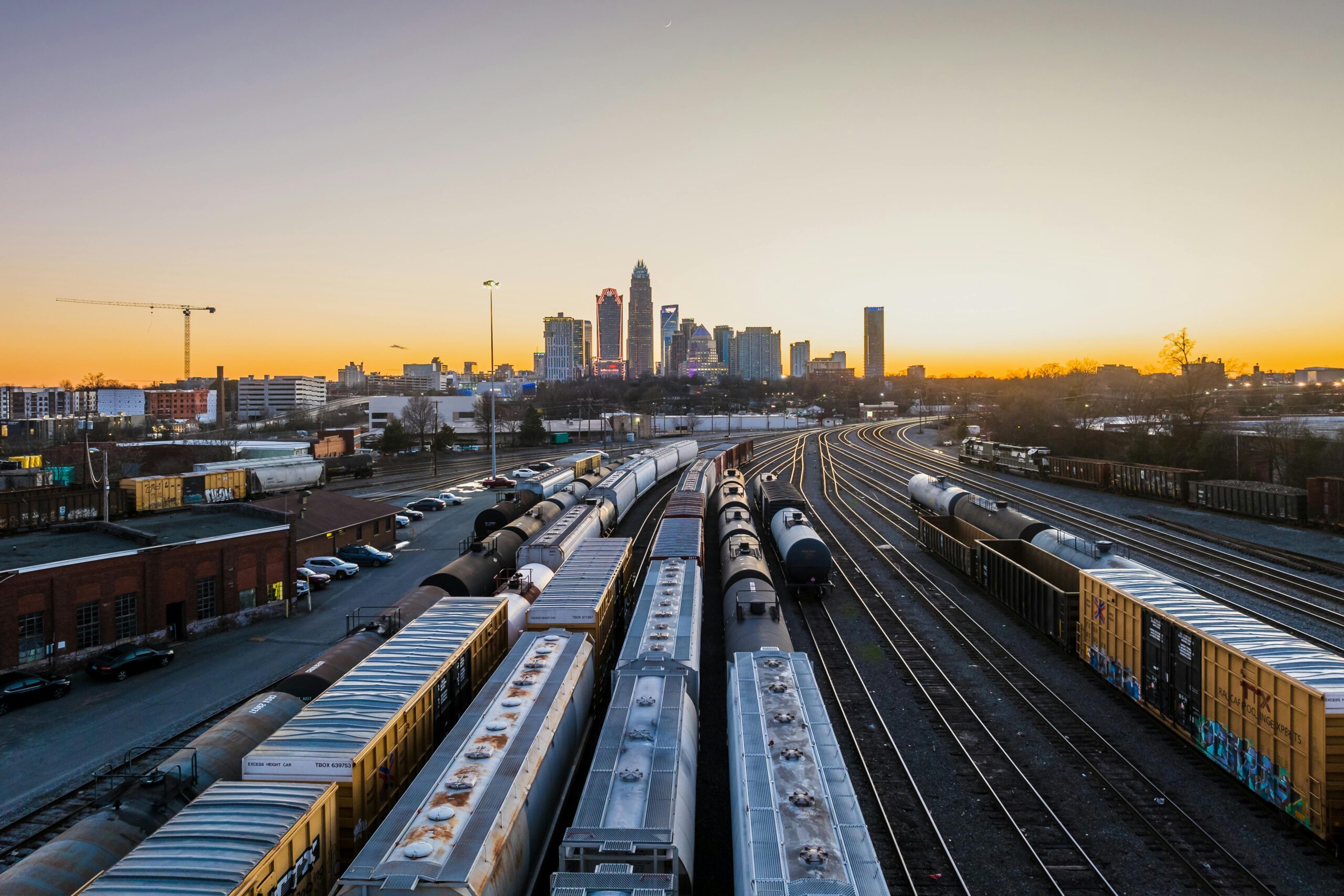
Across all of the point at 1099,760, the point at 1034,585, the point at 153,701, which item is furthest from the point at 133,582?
the point at 1034,585

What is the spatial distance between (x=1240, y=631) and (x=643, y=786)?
1325cm

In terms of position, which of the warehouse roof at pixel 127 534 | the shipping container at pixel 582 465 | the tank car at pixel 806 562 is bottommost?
the tank car at pixel 806 562

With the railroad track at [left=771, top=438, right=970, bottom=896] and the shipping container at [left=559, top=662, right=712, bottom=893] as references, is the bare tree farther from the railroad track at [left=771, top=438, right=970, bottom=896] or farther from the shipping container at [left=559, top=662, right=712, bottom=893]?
the shipping container at [left=559, top=662, right=712, bottom=893]

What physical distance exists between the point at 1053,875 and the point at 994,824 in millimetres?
1554

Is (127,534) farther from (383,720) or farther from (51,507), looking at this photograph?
(383,720)

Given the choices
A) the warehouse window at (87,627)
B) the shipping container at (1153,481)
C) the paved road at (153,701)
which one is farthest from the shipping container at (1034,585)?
the warehouse window at (87,627)

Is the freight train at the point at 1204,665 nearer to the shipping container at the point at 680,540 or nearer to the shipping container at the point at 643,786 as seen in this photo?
the shipping container at the point at 643,786

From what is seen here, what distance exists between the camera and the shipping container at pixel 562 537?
2447cm

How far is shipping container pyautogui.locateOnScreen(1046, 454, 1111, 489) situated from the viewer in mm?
52500

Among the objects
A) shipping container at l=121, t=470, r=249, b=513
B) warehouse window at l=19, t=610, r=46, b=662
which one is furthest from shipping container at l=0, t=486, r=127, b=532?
warehouse window at l=19, t=610, r=46, b=662

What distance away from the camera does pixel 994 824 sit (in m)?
13.4

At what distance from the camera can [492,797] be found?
31.4 feet

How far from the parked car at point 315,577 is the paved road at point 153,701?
77cm

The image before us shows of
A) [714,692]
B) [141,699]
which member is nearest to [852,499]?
[714,692]
